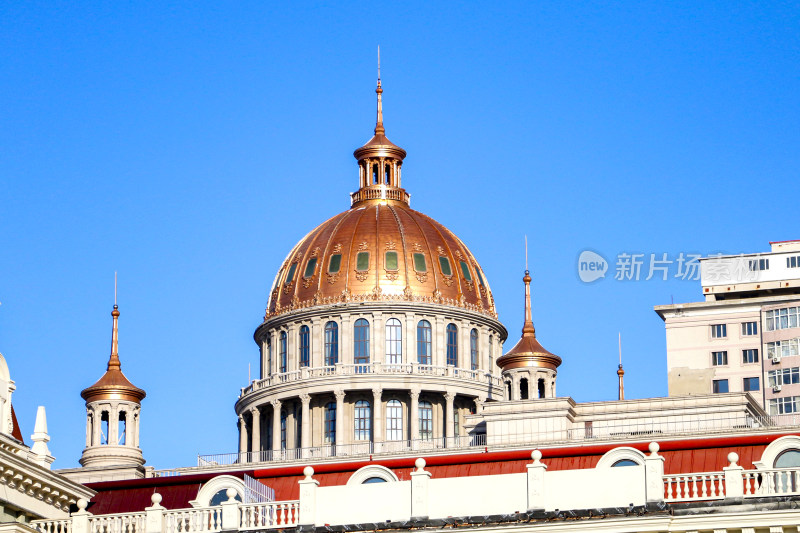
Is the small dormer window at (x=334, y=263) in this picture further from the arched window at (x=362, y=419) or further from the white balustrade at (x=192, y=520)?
the white balustrade at (x=192, y=520)

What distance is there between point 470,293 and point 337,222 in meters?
10.1

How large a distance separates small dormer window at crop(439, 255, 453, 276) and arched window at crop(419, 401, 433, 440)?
8.48 meters

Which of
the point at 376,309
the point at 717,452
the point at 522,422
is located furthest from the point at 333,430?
the point at 717,452

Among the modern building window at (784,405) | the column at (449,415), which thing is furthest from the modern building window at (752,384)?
the column at (449,415)

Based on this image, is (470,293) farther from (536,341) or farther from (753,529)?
(753,529)

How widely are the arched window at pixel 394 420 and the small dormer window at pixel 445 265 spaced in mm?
8829

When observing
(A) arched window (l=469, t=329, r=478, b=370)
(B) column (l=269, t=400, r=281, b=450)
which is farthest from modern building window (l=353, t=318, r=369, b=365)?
(A) arched window (l=469, t=329, r=478, b=370)

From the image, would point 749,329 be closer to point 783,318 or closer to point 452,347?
point 783,318

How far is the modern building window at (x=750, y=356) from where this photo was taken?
144625 mm

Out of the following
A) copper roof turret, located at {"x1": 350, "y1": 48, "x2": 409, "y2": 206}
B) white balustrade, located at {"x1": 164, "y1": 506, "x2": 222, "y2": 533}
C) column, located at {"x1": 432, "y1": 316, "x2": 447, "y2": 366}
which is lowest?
white balustrade, located at {"x1": 164, "y1": 506, "x2": 222, "y2": 533}

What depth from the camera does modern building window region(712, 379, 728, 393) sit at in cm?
14362

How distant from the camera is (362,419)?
147625 millimetres

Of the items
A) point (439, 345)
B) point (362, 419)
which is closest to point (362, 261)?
point (439, 345)

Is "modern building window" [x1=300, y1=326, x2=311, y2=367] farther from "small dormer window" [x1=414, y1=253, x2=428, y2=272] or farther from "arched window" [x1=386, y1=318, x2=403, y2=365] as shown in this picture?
"small dormer window" [x1=414, y1=253, x2=428, y2=272]
